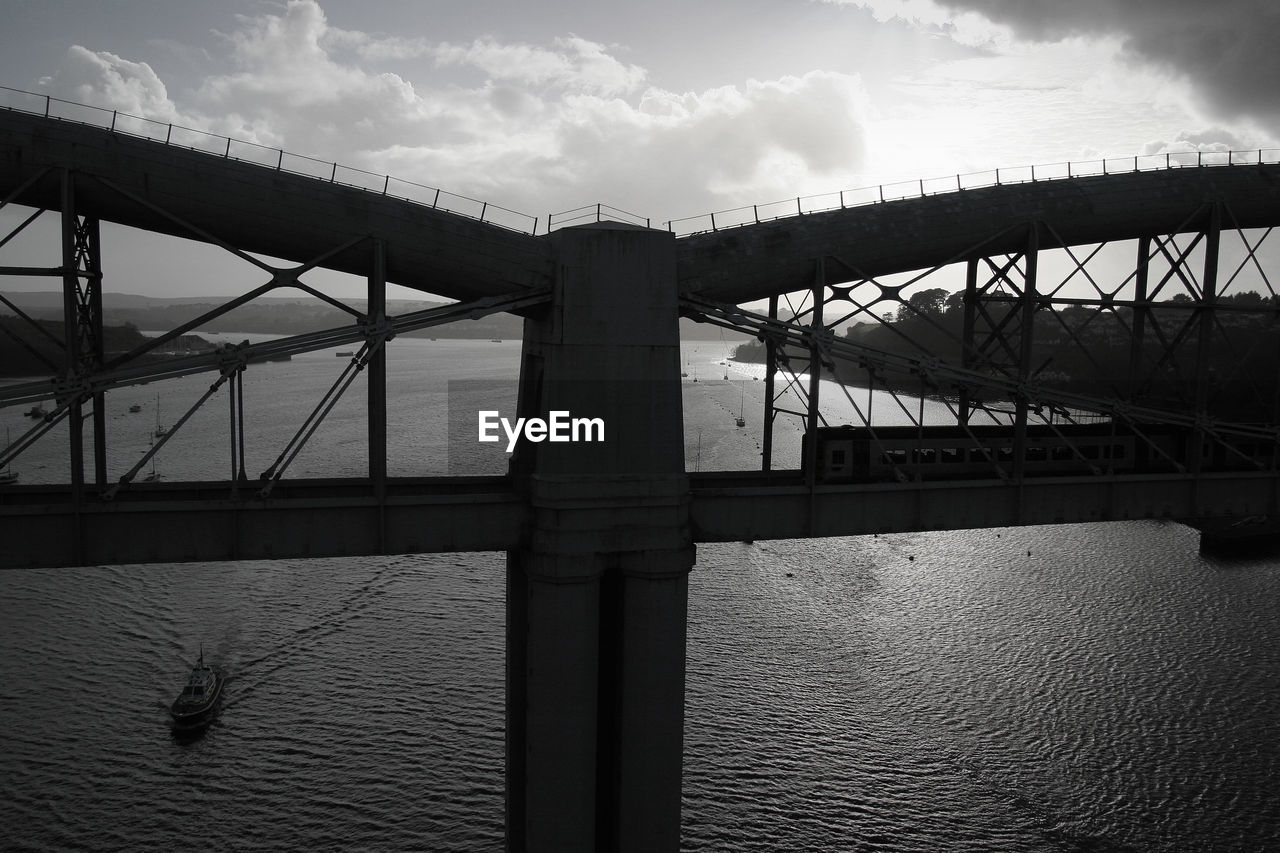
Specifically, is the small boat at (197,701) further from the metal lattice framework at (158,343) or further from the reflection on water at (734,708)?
the metal lattice framework at (158,343)

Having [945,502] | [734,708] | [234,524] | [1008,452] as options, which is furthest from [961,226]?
[734,708]

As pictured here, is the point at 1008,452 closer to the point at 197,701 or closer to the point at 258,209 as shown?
the point at 258,209

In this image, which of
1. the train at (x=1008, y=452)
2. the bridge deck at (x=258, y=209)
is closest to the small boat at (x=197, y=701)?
the bridge deck at (x=258, y=209)

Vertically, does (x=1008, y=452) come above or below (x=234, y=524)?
above

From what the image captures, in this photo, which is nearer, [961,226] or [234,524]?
[234,524]

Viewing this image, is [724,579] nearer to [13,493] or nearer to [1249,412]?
[13,493]

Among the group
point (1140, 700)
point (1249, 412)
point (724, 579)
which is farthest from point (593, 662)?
point (1249, 412)
